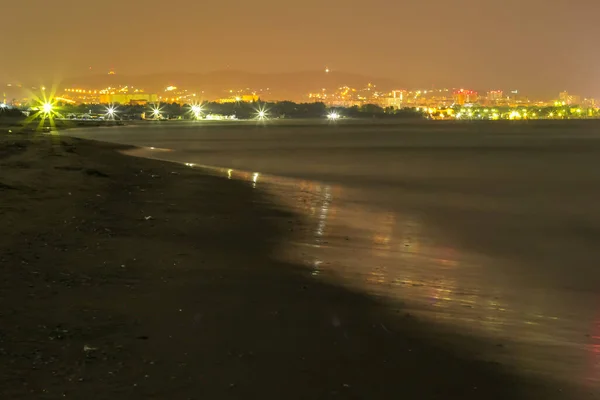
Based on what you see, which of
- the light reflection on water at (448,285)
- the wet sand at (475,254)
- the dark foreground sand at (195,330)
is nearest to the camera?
the dark foreground sand at (195,330)

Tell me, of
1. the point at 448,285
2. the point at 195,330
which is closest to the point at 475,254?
the point at 448,285

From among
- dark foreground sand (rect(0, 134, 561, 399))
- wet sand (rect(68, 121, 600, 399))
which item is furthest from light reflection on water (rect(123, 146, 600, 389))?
dark foreground sand (rect(0, 134, 561, 399))

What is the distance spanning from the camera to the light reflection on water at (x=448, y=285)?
20.3 feet

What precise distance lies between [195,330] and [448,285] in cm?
387

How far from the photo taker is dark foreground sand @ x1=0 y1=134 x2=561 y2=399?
5000 millimetres

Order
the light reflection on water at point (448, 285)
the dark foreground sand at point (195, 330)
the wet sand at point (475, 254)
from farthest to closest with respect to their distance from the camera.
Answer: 1. the wet sand at point (475, 254)
2. the light reflection on water at point (448, 285)
3. the dark foreground sand at point (195, 330)

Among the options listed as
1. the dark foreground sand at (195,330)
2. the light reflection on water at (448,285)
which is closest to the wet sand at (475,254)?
the light reflection on water at (448,285)

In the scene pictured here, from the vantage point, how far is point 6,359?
5.20 m

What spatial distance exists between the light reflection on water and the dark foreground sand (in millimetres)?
423

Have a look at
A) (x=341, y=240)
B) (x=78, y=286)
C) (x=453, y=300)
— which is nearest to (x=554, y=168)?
(x=341, y=240)

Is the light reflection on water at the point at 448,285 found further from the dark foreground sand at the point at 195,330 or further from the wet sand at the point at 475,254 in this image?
the dark foreground sand at the point at 195,330

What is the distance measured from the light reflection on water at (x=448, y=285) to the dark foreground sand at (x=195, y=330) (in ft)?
1.39

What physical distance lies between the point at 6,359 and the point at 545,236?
11.5m

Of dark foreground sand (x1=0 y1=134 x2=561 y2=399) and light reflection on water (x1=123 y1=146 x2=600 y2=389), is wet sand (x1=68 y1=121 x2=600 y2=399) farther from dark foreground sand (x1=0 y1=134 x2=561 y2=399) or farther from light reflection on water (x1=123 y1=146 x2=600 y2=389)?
dark foreground sand (x1=0 y1=134 x2=561 y2=399)
